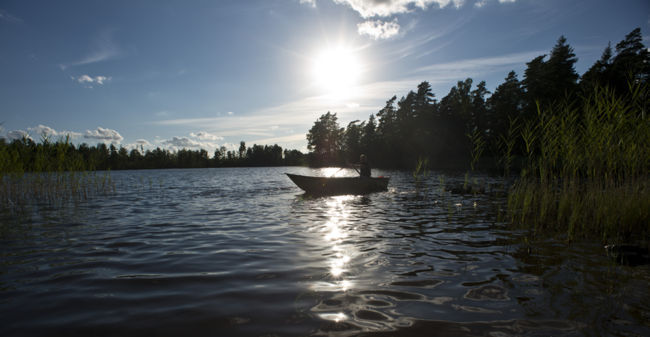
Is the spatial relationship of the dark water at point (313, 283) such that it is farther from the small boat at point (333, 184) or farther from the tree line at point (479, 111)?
the tree line at point (479, 111)

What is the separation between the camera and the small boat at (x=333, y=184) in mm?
15680

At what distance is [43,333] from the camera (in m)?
2.83

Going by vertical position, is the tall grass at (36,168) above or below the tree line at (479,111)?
below

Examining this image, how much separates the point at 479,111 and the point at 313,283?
7035 cm

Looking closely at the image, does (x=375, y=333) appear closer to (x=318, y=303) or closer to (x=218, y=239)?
(x=318, y=303)

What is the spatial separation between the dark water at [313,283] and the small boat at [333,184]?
26.4 feet

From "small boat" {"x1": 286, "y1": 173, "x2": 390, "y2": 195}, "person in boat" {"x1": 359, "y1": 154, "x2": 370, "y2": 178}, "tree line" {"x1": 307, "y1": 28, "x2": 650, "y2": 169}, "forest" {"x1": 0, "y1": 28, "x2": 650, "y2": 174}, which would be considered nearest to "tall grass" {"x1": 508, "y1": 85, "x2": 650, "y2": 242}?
"forest" {"x1": 0, "y1": 28, "x2": 650, "y2": 174}

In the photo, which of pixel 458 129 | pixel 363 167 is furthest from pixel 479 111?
pixel 363 167

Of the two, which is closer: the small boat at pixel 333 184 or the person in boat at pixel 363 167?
the small boat at pixel 333 184

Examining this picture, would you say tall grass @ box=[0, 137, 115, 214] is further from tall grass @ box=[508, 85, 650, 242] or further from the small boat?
tall grass @ box=[508, 85, 650, 242]

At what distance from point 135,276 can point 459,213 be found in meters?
9.30

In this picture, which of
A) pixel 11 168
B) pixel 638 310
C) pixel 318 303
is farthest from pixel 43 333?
pixel 11 168

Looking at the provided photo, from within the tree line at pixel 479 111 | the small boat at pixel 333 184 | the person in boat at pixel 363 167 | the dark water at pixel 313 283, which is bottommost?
the dark water at pixel 313 283

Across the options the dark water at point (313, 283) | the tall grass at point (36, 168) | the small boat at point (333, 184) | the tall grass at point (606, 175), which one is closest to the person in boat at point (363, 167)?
the small boat at point (333, 184)
